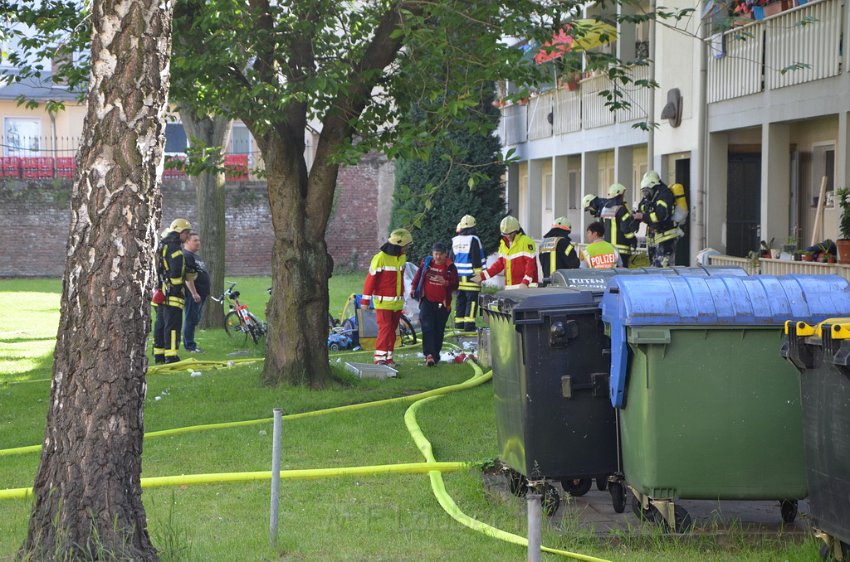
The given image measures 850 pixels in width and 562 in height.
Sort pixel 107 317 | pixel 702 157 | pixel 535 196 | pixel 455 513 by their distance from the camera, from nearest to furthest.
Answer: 1. pixel 107 317
2. pixel 455 513
3. pixel 702 157
4. pixel 535 196

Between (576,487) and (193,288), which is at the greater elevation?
(193,288)

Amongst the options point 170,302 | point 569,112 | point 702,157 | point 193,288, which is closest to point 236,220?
point 569,112

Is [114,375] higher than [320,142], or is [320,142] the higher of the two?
[320,142]

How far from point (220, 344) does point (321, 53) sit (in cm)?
661

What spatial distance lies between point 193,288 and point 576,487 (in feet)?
33.8

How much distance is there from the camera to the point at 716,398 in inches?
260

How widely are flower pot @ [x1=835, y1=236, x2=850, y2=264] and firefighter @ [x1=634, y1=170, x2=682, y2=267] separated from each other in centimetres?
270

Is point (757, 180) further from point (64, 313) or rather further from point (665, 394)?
point (64, 313)

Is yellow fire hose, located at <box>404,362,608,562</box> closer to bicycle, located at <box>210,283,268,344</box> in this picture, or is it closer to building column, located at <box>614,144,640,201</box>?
bicycle, located at <box>210,283,268,344</box>

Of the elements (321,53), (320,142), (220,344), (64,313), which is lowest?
(220,344)

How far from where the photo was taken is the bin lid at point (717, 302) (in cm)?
659

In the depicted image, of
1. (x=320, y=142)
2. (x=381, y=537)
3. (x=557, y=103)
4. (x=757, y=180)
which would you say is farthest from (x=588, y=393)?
(x=557, y=103)

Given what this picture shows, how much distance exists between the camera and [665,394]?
660cm

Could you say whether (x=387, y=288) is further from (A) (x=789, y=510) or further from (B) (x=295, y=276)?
(A) (x=789, y=510)
